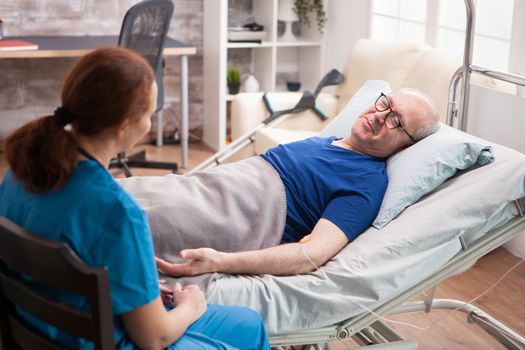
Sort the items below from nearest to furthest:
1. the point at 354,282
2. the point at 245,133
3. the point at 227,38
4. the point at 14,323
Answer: the point at 14,323
the point at 354,282
the point at 245,133
the point at 227,38

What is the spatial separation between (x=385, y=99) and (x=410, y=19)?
1.85 m

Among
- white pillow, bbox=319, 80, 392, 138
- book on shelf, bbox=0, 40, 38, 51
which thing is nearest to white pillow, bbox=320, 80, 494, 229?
white pillow, bbox=319, 80, 392, 138

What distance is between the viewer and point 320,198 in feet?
7.79

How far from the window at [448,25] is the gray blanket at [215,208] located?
1571 millimetres

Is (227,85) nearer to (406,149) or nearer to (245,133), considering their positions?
(245,133)

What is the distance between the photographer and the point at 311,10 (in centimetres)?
512

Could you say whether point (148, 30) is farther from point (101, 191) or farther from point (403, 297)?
point (101, 191)

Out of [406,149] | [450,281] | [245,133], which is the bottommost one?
[450,281]

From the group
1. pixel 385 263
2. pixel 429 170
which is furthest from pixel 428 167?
pixel 385 263

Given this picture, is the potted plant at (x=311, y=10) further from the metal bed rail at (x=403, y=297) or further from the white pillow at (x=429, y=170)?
the metal bed rail at (x=403, y=297)

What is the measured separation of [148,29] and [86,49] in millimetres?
411

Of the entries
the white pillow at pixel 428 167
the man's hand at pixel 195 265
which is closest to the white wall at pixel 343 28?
the white pillow at pixel 428 167

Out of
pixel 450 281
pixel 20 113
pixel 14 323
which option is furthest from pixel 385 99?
pixel 20 113

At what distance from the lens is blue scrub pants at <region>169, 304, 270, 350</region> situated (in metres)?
1.71
